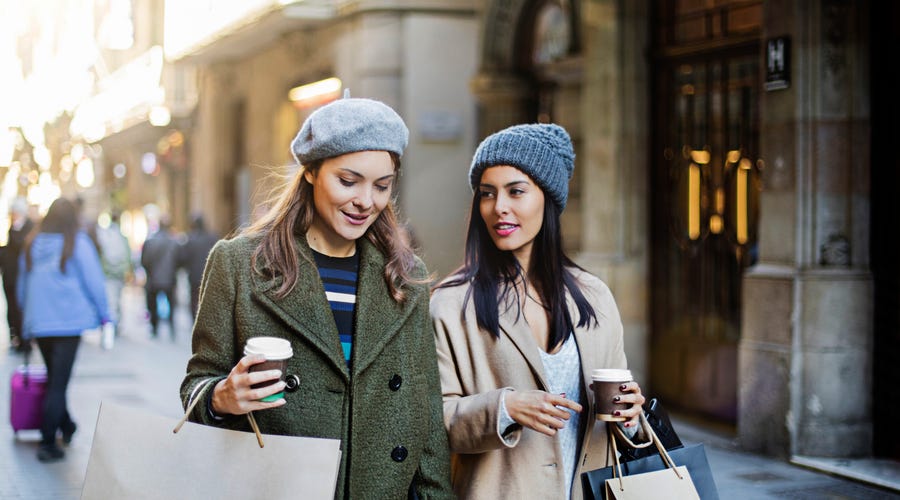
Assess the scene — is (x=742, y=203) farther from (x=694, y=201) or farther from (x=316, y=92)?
(x=316, y=92)

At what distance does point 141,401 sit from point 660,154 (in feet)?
17.5

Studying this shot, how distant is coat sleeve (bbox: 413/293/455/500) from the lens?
320 cm

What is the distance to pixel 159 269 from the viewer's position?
1766 centimetres

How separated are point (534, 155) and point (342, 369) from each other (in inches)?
34.5

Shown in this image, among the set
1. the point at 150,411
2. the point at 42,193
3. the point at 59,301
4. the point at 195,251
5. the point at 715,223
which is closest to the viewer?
the point at 150,411

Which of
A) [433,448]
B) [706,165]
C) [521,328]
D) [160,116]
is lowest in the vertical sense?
[433,448]

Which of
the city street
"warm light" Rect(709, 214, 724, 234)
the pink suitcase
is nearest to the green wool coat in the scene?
the city street

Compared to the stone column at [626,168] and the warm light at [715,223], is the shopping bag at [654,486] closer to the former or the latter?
the warm light at [715,223]

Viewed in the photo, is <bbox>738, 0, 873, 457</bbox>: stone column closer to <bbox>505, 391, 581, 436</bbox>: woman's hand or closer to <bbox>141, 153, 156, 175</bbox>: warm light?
<bbox>505, 391, 581, 436</bbox>: woman's hand

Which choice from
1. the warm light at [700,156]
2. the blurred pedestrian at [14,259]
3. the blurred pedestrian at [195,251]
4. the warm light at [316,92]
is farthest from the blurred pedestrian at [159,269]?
the warm light at [700,156]

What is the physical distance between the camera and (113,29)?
38.8m

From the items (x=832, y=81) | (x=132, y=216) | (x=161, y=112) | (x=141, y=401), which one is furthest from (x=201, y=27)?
(x=132, y=216)

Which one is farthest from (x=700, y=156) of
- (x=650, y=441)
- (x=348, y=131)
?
(x=348, y=131)

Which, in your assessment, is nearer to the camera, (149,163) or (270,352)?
(270,352)
